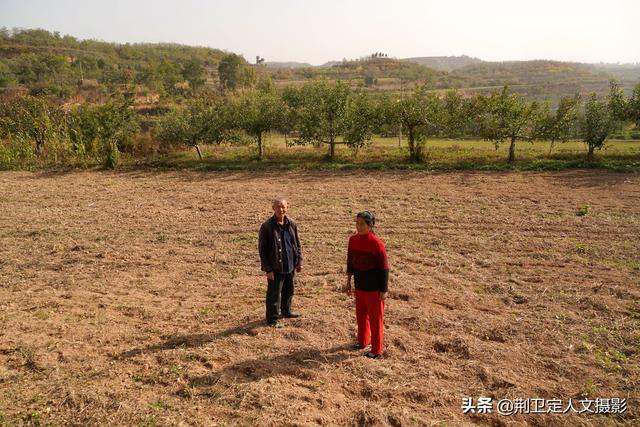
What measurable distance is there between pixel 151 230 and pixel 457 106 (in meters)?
14.3

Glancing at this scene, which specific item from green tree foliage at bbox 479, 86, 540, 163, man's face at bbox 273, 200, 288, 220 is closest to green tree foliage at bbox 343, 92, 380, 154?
green tree foliage at bbox 479, 86, 540, 163

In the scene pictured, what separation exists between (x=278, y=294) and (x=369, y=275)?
155 cm

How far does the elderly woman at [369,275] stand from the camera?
4.80 metres

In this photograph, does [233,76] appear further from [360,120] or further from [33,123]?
[360,120]

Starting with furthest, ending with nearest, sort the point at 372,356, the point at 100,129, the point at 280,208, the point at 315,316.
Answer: the point at 100,129, the point at 315,316, the point at 280,208, the point at 372,356

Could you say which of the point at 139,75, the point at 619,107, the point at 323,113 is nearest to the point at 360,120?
the point at 323,113

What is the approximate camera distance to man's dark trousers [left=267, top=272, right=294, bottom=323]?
578cm

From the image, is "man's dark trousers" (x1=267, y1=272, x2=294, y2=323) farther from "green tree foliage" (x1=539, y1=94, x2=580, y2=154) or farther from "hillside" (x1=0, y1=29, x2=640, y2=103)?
"hillside" (x1=0, y1=29, x2=640, y2=103)

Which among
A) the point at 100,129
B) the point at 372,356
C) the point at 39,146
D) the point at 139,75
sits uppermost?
the point at 139,75

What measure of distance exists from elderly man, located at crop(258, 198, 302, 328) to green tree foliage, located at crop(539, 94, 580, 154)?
53.2 feet

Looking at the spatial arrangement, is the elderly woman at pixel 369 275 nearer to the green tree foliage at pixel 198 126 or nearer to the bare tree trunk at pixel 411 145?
the bare tree trunk at pixel 411 145

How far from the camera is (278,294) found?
19.2 ft

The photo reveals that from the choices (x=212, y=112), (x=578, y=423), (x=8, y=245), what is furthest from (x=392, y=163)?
(x=578, y=423)

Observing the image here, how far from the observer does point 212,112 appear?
19.8 metres
